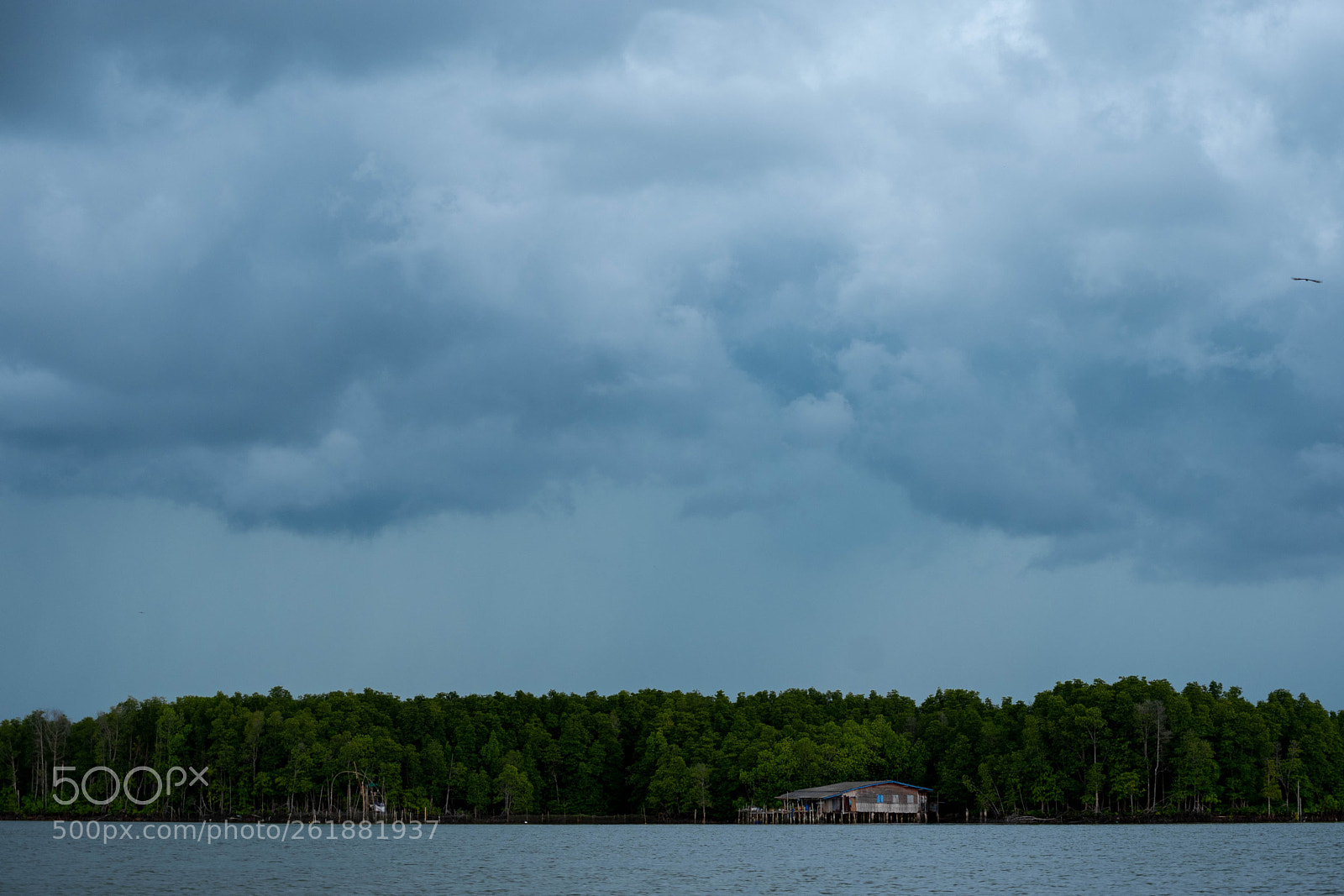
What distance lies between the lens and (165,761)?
450 feet

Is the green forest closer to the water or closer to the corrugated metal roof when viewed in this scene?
the corrugated metal roof

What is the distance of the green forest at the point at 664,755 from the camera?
411ft

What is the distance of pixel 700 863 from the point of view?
229 feet

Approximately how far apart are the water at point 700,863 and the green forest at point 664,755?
18.3 metres

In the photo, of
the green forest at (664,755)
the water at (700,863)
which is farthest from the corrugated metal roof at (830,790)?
the water at (700,863)

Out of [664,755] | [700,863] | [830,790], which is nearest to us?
[700,863]

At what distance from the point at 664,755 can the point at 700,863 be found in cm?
8075

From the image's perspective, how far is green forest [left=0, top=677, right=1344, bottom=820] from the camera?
12525 cm

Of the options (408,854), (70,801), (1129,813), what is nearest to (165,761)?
(70,801)

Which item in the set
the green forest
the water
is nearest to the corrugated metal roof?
the green forest

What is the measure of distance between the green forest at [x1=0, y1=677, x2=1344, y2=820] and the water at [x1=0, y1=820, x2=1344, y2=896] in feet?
60.2

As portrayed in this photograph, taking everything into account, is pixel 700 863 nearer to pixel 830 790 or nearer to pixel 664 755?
pixel 830 790

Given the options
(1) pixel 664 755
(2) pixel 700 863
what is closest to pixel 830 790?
(1) pixel 664 755

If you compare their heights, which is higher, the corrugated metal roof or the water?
the water
